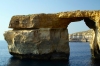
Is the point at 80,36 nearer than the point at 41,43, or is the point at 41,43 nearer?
the point at 41,43

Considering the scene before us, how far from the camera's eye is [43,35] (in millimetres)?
32656

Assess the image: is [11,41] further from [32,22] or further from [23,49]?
[32,22]

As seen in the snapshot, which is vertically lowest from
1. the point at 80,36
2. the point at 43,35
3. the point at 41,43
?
the point at 80,36

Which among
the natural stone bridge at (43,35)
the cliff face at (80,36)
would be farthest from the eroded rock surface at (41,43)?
the cliff face at (80,36)

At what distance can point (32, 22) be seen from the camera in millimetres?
33250

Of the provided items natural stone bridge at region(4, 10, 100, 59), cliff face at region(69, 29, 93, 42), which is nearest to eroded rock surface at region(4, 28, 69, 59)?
natural stone bridge at region(4, 10, 100, 59)

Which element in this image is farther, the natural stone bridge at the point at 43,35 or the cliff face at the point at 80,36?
the cliff face at the point at 80,36

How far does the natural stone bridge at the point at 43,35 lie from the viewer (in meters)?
32.6

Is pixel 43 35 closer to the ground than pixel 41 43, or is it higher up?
higher up

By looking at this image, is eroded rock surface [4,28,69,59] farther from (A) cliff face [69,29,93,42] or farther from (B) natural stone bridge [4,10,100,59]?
(A) cliff face [69,29,93,42]

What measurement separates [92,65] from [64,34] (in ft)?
26.9

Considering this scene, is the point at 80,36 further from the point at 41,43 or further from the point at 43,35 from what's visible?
the point at 41,43

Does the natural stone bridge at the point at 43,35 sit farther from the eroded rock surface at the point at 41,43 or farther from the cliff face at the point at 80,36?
the cliff face at the point at 80,36

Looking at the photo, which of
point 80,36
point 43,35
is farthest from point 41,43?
point 80,36
